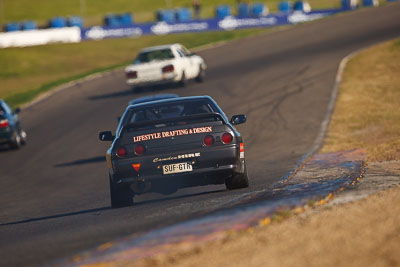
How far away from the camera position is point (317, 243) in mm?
6176

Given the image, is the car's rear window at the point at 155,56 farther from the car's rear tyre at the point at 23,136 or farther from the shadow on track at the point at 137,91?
Result: the car's rear tyre at the point at 23,136

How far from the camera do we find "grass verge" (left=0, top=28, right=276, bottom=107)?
3912 cm

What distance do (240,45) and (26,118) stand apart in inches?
501

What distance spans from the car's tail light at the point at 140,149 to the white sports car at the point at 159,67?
15.9 metres

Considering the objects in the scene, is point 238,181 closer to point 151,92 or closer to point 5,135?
point 5,135

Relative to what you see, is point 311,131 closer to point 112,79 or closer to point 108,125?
point 108,125

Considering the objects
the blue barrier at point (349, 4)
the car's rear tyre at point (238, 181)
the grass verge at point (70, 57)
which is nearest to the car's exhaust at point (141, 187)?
the car's rear tyre at point (238, 181)

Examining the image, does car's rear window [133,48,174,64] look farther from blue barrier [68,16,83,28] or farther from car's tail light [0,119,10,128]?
blue barrier [68,16,83,28]

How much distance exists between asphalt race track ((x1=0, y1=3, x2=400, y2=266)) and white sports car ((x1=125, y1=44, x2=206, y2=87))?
2.62ft

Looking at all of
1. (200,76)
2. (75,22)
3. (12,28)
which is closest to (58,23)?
(75,22)

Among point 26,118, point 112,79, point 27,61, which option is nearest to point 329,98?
point 26,118

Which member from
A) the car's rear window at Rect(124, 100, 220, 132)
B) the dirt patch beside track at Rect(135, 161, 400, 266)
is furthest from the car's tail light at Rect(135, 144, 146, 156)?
the dirt patch beside track at Rect(135, 161, 400, 266)

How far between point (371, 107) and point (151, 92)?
966 centimetres

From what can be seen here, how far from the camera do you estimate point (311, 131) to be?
62.1 feet
